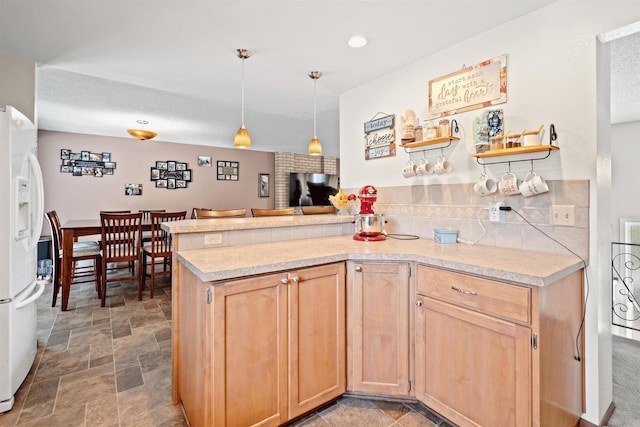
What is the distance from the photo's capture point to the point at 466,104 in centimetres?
209

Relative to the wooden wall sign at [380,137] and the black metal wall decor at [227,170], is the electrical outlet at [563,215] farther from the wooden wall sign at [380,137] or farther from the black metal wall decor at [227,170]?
the black metal wall decor at [227,170]

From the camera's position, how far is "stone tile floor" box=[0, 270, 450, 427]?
1.60 meters

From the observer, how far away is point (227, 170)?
6.86 meters

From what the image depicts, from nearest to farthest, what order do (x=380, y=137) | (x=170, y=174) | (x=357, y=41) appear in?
(x=357, y=41) → (x=380, y=137) → (x=170, y=174)

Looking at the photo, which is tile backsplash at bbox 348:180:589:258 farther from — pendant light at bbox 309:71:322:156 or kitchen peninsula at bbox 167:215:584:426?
pendant light at bbox 309:71:322:156

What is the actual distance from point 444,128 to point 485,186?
504 mm

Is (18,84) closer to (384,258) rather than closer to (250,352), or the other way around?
(250,352)

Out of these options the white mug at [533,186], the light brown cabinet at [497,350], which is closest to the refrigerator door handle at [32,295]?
the light brown cabinet at [497,350]

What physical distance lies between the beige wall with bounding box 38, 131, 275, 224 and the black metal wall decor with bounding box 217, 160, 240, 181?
88mm

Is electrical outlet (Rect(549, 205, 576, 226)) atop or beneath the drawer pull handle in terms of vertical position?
atop

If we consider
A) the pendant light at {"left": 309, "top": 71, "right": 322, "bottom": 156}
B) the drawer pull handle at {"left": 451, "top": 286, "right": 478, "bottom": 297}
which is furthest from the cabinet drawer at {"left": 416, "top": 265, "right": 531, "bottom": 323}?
the pendant light at {"left": 309, "top": 71, "right": 322, "bottom": 156}

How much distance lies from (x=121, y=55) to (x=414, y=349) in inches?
118

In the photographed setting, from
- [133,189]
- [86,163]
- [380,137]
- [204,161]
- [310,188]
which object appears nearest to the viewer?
[380,137]

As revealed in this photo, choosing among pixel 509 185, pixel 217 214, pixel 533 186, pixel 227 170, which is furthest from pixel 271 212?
pixel 227 170
